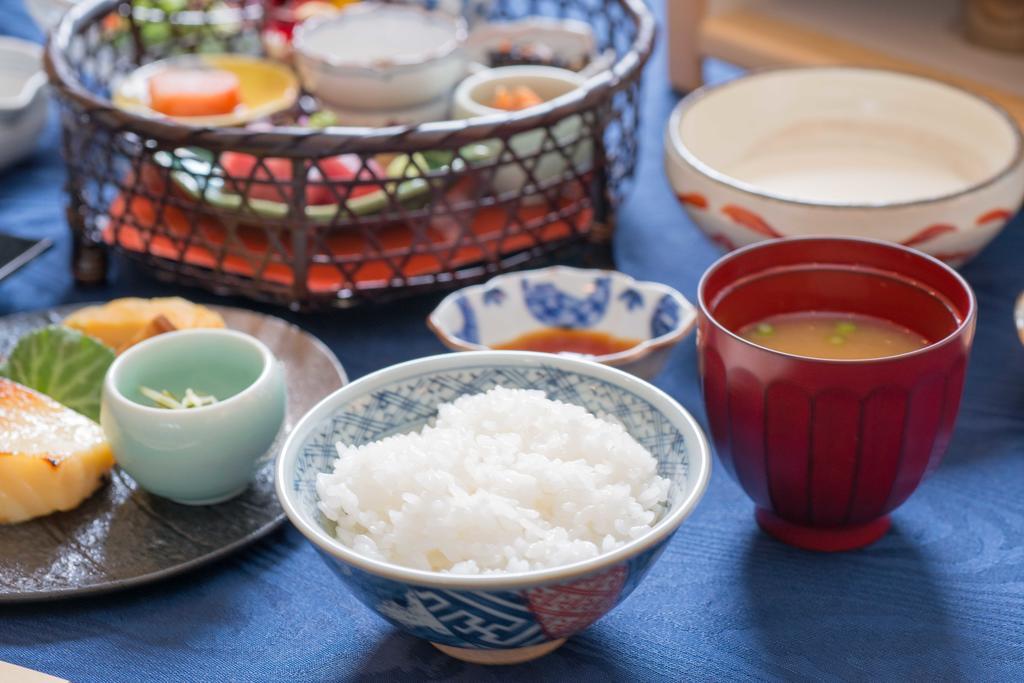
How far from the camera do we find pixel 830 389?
2.24 ft

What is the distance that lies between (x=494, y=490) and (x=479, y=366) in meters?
0.13

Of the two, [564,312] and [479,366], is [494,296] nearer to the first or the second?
[564,312]

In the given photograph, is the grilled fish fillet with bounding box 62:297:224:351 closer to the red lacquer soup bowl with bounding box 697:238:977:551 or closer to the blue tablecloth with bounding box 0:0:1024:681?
the blue tablecloth with bounding box 0:0:1024:681

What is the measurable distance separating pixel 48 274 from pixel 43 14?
1.68 feet

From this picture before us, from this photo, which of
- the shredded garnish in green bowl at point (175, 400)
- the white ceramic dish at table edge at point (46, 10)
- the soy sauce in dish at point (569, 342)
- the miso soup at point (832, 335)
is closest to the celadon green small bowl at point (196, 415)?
the shredded garnish in green bowl at point (175, 400)

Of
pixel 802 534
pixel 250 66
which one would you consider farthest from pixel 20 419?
pixel 250 66

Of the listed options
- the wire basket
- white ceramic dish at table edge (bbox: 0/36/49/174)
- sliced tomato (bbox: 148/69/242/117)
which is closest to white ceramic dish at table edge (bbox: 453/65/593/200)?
the wire basket

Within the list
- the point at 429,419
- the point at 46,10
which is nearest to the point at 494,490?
the point at 429,419

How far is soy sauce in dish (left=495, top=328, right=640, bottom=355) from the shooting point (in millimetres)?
953

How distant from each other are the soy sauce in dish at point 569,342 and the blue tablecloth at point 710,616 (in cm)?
14

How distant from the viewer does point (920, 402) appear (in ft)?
2.27

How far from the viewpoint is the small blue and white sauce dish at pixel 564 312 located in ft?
3.10

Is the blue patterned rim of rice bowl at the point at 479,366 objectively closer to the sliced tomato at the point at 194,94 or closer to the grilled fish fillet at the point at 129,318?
the grilled fish fillet at the point at 129,318

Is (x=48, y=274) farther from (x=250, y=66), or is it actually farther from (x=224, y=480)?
(x=224, y=480)
